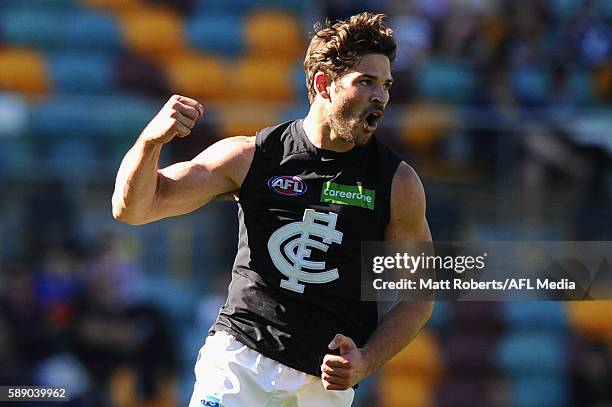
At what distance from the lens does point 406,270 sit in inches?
205

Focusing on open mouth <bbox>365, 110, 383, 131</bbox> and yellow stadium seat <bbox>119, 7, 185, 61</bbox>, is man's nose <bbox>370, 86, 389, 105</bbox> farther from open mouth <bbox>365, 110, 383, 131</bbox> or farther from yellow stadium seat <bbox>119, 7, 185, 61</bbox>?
yellow stadium seat <bbox>119, 7, 185, 61</bbox>

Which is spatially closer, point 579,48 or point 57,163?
point 57,163

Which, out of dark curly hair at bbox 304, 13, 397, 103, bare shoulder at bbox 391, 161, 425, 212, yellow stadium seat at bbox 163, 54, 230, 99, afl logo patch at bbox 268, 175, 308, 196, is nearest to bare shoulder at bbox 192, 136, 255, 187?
afl logo patch at bbox 268, 175, 308, 196

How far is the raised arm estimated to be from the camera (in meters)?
4.68

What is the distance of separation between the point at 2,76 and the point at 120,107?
5.79 feet

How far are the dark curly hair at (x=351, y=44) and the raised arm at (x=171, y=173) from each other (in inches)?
19.3

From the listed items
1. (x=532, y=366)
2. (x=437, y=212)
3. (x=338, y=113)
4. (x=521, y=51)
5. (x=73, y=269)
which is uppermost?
(x=338, y=113)

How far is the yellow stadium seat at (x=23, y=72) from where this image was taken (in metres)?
11.2

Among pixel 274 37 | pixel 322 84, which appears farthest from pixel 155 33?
pixel 322 84

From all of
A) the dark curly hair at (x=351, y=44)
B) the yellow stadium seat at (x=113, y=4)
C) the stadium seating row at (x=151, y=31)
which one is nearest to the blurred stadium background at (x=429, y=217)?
the stadium seating row at (x=151, y=31)

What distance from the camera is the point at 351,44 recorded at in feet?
16.5

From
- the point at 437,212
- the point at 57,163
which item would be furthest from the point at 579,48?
the point at 57,163

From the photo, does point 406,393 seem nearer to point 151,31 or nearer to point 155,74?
point 155,74

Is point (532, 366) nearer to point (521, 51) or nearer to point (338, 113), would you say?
point (521, 51)
